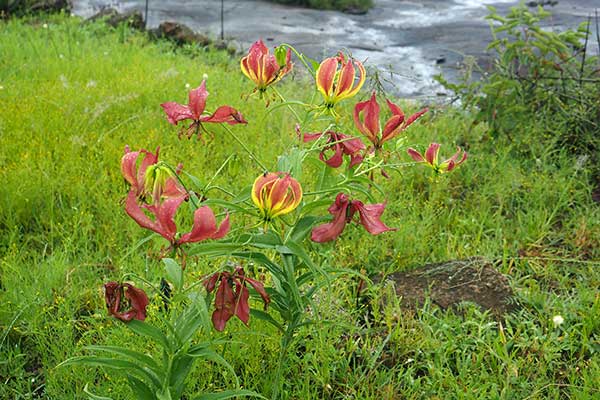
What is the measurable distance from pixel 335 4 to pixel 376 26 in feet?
3.81

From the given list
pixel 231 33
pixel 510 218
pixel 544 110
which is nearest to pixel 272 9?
pixel 231 33

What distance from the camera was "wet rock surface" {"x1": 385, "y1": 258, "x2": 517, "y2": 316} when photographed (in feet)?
8.39

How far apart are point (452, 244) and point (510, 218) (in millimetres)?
502

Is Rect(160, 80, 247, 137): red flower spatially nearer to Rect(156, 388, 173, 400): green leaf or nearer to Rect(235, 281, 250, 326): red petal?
Rect(235, 281, 250, 326): red petal

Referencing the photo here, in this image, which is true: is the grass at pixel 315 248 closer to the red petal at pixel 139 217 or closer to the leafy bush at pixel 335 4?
the red petal at pixel 139 217

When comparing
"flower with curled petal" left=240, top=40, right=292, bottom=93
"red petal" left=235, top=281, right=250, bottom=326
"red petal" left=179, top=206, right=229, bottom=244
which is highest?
"flower with curled petal" left=240, top=40, right=292, bottom=93

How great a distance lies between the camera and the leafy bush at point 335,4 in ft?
29.8

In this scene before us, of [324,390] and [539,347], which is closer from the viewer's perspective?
[324,390]

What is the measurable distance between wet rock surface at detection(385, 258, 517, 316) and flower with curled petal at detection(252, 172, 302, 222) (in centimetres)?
119

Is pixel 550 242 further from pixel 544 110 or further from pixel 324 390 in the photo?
pixel 324 390

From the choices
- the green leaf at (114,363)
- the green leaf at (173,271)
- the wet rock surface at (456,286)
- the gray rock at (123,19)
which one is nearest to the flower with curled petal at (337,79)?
the green leaf at (173,271)

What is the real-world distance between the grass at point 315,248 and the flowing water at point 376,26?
6.55 feet

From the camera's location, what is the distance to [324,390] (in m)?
2.15

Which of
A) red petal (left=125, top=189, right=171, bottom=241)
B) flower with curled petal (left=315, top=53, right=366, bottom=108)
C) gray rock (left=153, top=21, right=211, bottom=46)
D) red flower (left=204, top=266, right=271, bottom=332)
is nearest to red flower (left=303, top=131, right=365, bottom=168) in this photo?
flower with curled petal (left=315, top=53, right=366, bottom=108)
